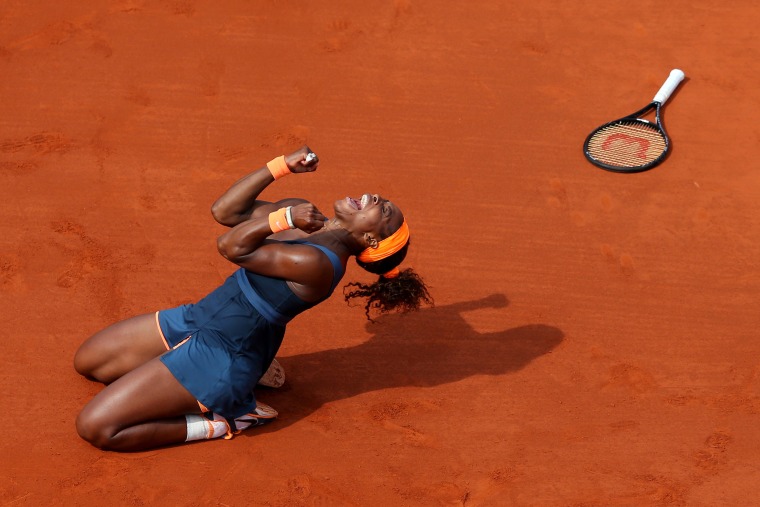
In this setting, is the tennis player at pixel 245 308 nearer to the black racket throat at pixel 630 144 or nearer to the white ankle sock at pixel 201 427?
the white ankle sock at pixel 201 427

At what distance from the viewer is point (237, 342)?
5.87 m

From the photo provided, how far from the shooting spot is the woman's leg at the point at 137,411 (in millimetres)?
5758

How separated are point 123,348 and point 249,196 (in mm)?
1197

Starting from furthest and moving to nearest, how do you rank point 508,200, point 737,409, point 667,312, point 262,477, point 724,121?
point 724,121, point 508,200, point 667,312, point 737,409, point 262,477

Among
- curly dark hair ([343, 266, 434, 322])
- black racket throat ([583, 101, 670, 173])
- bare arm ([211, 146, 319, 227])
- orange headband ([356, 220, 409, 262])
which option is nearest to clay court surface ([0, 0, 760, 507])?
black racket throat ([583, 101, 670, 173])

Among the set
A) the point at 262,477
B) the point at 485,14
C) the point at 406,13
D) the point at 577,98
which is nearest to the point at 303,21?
the point at 406,13

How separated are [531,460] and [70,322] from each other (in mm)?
3050

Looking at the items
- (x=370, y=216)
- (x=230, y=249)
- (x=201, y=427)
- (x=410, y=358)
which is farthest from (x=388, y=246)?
(x=201, y=427)

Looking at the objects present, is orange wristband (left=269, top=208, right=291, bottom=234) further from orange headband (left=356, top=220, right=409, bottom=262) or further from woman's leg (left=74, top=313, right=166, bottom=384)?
woman's leg (left=74, top=313, right=166, bottom=384)

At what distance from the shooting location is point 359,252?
5895 millimetres

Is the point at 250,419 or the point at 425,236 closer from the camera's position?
the point at 250,419

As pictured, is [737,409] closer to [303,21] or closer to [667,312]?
[667,312]

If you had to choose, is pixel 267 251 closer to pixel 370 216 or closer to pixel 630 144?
pixel 370 216

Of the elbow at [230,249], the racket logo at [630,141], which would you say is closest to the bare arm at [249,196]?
the elbow at [230,249]
